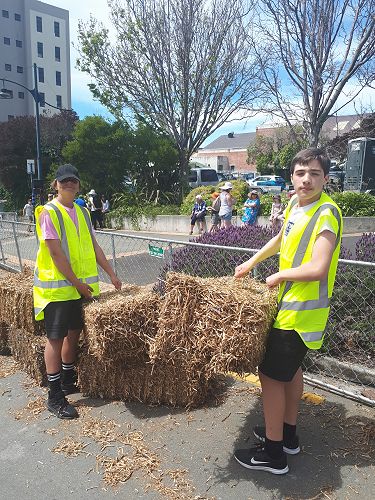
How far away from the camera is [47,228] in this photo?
3.47 metres

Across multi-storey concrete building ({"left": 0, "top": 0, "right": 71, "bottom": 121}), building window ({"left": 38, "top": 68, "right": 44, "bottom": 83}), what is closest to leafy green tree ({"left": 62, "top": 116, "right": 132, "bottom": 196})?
multi-storey concrete building ({"left": 0, "top": 0, "right": 71, "bottom": 121})

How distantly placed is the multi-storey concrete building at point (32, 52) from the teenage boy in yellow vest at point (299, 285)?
62730 millimetres

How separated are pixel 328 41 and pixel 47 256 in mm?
13731

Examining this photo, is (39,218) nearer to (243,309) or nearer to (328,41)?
(243,309)

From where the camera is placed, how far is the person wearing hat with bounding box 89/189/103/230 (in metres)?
18.9

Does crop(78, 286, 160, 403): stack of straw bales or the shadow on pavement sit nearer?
the shadow on pavement

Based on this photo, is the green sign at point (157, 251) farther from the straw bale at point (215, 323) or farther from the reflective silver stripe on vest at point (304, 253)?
the reflective silver stripe on vest at point (304, 253)

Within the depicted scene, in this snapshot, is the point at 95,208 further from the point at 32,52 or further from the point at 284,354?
the point at 32,52

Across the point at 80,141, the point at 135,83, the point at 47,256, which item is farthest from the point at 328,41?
the point at 47,256

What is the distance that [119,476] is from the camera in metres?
2.80

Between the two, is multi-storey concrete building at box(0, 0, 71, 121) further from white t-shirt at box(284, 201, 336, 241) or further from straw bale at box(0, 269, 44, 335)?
white t-shirt at box(284, 201, 336, 241)

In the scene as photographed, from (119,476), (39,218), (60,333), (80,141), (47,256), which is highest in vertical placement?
(80,141)

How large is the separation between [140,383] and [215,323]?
1290 mm

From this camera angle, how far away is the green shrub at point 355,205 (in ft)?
49.7
